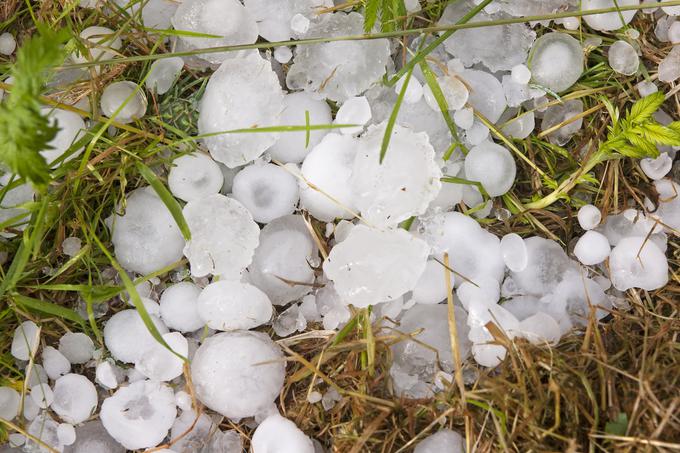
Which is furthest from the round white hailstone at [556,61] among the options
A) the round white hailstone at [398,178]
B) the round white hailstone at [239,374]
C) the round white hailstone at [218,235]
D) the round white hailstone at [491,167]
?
the round white hailstone at [239,374]

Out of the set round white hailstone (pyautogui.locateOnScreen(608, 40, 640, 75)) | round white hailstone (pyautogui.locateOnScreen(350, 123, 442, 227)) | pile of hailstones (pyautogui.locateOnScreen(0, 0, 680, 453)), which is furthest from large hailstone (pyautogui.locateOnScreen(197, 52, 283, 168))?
round white hailstone (pyautogui.locateOnScreen(608, 40, 640, 75))

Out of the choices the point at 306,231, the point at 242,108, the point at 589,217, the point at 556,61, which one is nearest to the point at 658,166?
the point at 589,217

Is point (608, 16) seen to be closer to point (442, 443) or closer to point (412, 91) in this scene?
point (412, 91)

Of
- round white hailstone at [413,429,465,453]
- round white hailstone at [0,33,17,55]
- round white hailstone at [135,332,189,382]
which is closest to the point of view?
round white hailstone at [413,429,465,453]

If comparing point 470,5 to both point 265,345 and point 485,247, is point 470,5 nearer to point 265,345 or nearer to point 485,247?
point 485,247

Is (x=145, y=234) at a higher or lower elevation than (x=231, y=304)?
higher

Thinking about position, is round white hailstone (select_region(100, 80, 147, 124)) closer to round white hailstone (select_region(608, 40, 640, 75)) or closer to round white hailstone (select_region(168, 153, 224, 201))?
round white hailstone (select_region(168, 153, 224, 201))
